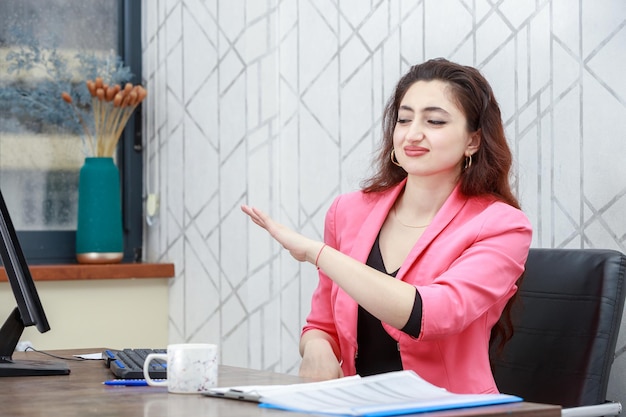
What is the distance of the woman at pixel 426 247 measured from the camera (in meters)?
1.73

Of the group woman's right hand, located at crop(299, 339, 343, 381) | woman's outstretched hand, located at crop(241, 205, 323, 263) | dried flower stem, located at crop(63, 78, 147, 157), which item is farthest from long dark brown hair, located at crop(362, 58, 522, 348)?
dried flower stem, located at crop(63, 78, 147, 157)

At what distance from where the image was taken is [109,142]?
3.39 m

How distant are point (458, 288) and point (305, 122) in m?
1.27

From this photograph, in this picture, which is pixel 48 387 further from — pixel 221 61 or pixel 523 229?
pixel 221 61

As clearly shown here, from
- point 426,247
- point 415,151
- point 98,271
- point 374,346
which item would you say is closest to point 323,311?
point 374,346

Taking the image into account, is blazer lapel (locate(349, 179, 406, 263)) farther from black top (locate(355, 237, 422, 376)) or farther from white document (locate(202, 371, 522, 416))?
white document (locate(202, 371, 522, 416))

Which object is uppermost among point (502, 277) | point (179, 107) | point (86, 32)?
point (86, 32)

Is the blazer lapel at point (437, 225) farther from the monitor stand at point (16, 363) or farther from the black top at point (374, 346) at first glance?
the monitor stand at point (16, 363)

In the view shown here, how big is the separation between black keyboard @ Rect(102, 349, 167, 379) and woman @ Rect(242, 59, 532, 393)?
309 millimetres

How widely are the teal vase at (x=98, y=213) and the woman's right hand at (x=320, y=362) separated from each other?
1.54 m

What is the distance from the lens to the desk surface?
1188mm

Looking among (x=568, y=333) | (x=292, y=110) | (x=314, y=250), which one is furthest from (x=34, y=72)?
(x=568, y=333)

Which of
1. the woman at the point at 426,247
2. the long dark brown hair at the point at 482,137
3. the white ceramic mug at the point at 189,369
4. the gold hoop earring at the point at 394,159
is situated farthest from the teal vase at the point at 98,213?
the white ceramic mug at the point at 189,369

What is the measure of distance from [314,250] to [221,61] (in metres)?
1.64
